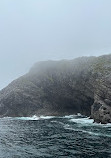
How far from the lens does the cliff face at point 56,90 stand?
5002 inches

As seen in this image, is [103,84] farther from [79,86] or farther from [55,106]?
[55,106]

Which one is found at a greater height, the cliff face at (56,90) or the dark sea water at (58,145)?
the cliff face at (56,90)

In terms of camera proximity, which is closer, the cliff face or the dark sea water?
the dark sea water

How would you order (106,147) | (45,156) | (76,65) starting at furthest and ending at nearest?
1. (76,65)
2. (106,147)
3. (45,156)

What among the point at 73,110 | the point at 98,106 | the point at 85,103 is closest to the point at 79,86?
the point at 85,103

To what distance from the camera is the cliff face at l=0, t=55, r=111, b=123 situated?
12706 cm

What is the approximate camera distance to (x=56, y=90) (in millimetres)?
141750

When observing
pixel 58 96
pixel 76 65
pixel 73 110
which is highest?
pixel 76 65

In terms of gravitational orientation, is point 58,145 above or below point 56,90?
below

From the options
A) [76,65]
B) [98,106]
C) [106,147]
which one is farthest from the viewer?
[76,65]

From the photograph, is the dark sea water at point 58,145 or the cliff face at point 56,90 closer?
the dark sea water at point 58,145

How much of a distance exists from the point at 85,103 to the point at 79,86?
10.3 m

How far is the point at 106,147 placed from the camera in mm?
52562

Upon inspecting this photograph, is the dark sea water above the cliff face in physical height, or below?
below
